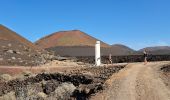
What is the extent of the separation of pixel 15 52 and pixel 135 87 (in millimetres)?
37111

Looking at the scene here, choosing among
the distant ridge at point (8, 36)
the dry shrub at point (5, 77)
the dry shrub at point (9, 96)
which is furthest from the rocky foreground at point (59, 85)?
the distant ridge at point (8, 36)

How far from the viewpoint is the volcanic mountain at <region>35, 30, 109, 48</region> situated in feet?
356

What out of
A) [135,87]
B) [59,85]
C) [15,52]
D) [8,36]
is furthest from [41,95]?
[8,36]

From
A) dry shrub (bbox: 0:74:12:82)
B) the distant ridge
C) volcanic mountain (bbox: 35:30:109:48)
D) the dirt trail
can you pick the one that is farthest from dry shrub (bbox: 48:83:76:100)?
volcanic mountain (bbox: 35:30:109:48)

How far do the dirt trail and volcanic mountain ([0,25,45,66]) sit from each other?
847 inches

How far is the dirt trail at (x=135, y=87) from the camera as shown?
755 inches

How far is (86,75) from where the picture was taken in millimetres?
26031

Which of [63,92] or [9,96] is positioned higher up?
[63,92]

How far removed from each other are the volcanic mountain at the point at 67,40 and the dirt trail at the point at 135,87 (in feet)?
269

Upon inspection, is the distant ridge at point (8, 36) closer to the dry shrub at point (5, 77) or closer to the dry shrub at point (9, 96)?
the dry shrub at point (5, 77)

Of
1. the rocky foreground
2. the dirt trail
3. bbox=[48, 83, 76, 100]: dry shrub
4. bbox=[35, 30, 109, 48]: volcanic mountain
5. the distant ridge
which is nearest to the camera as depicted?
the dirt trail

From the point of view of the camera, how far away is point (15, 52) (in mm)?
56156

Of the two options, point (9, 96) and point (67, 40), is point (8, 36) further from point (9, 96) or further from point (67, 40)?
point (9, 96)

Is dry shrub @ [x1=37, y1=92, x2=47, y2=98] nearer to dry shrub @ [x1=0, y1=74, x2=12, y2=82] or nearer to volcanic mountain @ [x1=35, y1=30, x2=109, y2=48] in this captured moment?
dry shrub @ [x1=0, y1=74, x2=12, y2=82]
